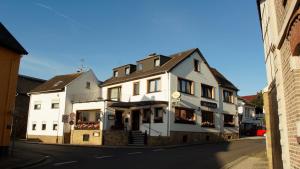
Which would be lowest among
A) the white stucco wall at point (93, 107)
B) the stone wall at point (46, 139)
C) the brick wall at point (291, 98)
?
the stone wall at point (46, 139)

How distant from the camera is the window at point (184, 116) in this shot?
2862 centimetres

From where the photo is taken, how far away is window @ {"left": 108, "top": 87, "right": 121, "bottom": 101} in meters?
34.1

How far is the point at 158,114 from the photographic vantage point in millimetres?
28703

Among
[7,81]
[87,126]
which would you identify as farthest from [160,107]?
[7,81]

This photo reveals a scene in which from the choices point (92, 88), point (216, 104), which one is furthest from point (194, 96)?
point (92, 88)

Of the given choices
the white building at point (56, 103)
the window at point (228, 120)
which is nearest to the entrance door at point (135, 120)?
the white building at point (56, 103)

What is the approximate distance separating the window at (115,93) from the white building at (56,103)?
2.17 metres

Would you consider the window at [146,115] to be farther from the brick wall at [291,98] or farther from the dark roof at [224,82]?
the brick wall at [291,98]

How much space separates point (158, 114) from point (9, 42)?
15.2 m

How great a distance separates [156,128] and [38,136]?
620 inches

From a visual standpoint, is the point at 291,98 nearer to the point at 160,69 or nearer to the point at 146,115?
the point at 160,69

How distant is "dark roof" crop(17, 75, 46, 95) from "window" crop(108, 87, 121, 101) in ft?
45.8

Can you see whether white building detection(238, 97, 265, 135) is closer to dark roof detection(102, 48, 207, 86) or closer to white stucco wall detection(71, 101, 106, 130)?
dark roof detection(102, 48, 207, 86)

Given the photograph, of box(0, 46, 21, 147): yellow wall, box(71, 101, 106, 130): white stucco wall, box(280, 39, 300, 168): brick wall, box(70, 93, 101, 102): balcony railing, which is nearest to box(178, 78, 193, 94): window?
box(71, 101, 106, 130): white stucco wall
